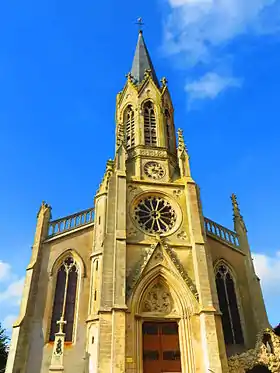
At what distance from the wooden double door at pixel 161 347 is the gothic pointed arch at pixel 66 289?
12.9 feet

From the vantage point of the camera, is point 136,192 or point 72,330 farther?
point 136,192

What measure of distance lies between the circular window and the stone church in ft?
0.21

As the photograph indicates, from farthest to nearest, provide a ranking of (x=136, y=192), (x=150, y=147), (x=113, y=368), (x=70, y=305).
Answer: (x=150, y=147) → (x=136, y=192) → (x=70, y=305) → (x=113, y=368)

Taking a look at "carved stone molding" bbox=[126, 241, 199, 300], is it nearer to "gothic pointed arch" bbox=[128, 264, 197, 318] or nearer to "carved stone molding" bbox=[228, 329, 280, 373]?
"gothic pointed arch" bbox=[128, 264, 197, 318]

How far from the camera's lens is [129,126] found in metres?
27.0

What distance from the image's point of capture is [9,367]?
53.6ft

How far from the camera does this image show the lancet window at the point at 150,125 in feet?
84.6

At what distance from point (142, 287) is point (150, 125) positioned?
13.2m

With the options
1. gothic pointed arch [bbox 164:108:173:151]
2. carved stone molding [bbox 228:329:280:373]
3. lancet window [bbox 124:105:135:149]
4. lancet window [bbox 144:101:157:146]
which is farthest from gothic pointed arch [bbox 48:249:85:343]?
gothic pointed arch [bbox 164:108:173:151]

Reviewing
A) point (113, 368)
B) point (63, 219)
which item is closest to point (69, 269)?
point (63, 219)

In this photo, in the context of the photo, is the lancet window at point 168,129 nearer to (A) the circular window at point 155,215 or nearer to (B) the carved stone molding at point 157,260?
(A) the circular window at point 155,215

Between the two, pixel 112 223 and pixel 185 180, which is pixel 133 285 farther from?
pixel 185 180

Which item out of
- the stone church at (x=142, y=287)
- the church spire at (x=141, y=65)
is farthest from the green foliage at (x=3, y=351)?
the church spire at (x=141, y=65)

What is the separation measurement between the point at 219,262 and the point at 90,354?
9.93 m
